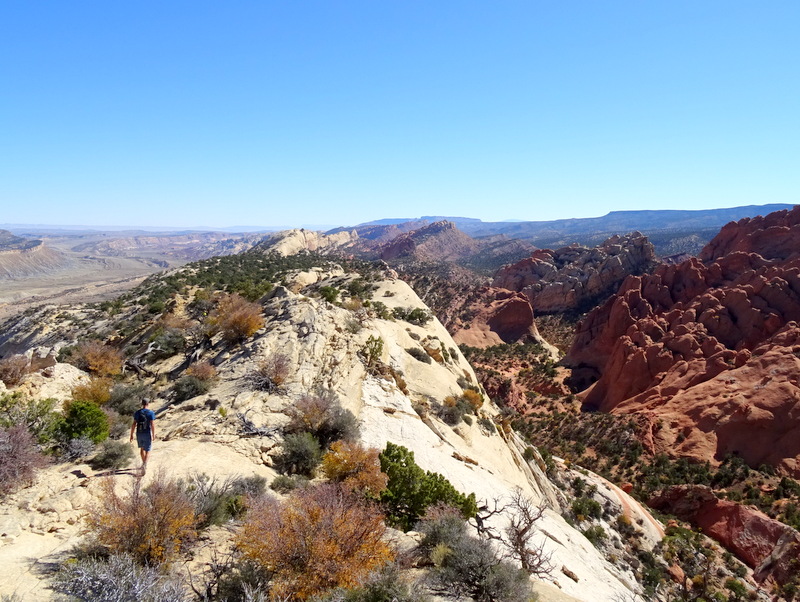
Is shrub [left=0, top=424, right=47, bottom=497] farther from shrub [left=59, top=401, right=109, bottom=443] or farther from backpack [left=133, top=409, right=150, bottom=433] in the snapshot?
backpack [left=133, top=409, right=150, bottom=433]

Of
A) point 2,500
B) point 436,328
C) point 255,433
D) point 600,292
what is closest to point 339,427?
point 255,433

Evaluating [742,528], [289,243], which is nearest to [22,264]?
[289,243]

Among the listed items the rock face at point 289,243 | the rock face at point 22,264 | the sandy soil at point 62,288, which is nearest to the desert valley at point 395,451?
the rock face at point 289,243

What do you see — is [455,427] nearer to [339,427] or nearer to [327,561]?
[339,427]

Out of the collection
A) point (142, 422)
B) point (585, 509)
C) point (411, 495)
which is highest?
point (142, 422)

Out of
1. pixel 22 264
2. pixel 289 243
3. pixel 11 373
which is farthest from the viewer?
pixel 22 264

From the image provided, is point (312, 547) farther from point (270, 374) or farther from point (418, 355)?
point (418, 355)

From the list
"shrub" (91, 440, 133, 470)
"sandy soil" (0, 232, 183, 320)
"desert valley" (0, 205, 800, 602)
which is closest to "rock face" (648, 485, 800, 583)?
"desert valley" (0, 205, 800, 602)
